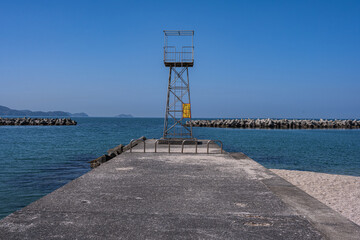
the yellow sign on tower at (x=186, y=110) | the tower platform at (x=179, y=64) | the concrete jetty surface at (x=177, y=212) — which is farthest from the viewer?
the yellow sign on tower at (x=186, y=110)

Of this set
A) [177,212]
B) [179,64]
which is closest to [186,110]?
[179,64]

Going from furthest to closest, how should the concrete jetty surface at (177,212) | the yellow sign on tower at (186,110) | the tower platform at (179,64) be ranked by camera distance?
the yellow sign on tower at (186,110), the tower platform at (179,64), the concrete jetty surface at (177,212)

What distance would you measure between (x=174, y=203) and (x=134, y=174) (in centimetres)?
326

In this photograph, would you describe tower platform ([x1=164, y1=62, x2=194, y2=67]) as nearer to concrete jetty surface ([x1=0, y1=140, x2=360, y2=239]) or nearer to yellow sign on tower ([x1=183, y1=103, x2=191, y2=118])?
yellow sign on tower ([x1=183, y1=103, x2=191, y2=118])

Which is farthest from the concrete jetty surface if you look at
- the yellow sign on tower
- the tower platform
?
the tower platform

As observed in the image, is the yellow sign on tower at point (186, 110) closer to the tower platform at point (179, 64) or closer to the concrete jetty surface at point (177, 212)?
the tower platform at point (179, 64)

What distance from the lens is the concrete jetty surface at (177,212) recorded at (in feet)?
14.0

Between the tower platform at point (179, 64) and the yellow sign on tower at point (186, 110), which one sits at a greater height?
the tower platform at point (179, 64)

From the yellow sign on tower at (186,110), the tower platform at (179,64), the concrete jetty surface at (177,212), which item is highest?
the tower platform at (179,64)

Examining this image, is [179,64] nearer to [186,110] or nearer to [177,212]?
[186,110]

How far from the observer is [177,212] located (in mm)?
5160

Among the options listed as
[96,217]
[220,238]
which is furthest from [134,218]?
[220,238]

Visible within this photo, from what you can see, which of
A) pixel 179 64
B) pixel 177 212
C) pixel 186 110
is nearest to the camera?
pixel 177 212

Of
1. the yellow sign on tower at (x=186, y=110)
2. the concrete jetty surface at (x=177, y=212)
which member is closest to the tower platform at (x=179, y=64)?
the yellow sign on tower at (x=186, y=110)
